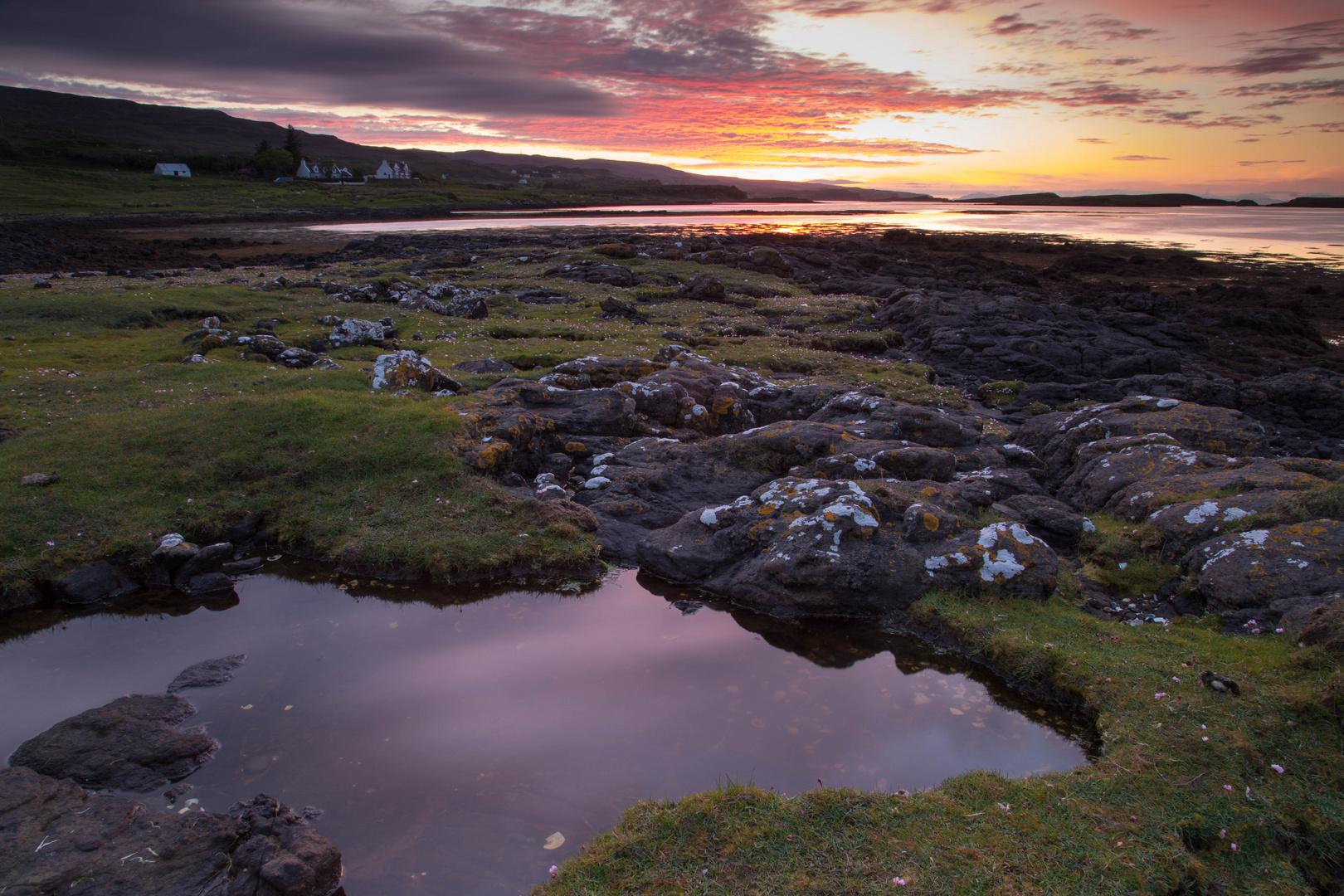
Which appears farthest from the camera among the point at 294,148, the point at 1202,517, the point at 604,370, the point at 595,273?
the point at 294,148

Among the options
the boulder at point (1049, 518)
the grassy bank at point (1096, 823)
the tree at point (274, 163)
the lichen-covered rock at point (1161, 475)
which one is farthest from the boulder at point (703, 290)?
the tree at point (274, 163)

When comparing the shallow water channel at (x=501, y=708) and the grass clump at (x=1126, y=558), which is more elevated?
the grass clump at (x=1126, y=558)

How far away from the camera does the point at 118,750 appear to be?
8102mm

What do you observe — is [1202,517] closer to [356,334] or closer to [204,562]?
[204,562]

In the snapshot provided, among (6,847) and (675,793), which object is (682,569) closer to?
(675,793)

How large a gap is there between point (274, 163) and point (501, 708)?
672 ft

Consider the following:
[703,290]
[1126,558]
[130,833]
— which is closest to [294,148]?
[703,290]

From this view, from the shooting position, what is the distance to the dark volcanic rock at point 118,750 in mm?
7832

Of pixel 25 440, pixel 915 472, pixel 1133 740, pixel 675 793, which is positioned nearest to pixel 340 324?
pixel 25 440

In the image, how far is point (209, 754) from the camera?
8.41m

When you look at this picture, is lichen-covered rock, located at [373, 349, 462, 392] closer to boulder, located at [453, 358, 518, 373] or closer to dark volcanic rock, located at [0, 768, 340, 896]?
boulder, located at [453, 358, 518, 373]

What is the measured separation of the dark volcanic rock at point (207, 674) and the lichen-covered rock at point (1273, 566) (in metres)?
16.7

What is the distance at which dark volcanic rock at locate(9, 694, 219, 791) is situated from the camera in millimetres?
7832

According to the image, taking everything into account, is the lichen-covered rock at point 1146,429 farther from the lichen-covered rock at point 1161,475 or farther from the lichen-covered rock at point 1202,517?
the lichen-covered rock at point 1202,517
